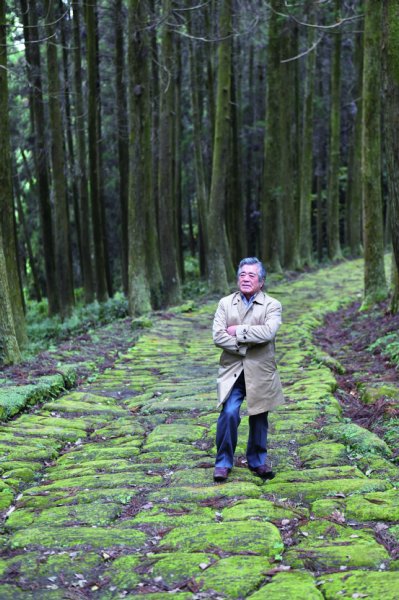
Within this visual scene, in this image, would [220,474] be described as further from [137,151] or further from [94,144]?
[94,144]

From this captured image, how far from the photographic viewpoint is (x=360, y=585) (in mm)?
3441

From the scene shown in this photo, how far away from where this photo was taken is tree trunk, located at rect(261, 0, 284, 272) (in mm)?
21469

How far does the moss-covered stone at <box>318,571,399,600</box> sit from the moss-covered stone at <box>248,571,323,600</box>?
0.06 m

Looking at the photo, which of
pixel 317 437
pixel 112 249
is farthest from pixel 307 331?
pixel 112 249

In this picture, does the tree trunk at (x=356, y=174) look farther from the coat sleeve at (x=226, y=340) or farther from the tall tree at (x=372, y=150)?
the coat sleeve at (x=226, y=340)

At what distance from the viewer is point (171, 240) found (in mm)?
18266

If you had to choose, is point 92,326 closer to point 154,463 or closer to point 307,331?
point 307,331

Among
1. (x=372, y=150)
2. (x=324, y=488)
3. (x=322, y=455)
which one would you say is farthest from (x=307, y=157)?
(x=324, y=488)

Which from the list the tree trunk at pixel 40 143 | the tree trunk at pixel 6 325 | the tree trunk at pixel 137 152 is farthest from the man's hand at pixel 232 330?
the tree trunk at pixel 40 143

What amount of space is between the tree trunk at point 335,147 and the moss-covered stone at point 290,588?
2454cm

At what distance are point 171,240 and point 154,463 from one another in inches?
501

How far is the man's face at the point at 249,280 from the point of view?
5.45 m

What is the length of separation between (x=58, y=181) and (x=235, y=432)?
603 inches

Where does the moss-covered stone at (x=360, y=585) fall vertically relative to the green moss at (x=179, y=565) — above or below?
above
